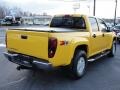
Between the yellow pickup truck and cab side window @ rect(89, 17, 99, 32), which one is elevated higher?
cab side window @ rect(89, 17, 99, 32)

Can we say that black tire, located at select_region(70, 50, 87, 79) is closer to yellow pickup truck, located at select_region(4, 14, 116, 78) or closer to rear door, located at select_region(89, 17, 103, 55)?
yellow pickup truck, located at select_region(4, 14, 116, 78)

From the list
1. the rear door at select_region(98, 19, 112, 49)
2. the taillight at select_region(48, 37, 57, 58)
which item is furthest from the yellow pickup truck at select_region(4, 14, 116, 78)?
the rear door at select_region(98, 19, 112, 49)

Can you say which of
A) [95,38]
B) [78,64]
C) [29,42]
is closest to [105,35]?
[95,38]

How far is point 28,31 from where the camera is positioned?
651 centimetres

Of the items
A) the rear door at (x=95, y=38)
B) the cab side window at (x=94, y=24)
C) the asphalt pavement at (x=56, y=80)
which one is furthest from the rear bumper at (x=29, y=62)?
the cab side window at (x=94, y=24)

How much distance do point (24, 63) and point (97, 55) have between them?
10.6 feet

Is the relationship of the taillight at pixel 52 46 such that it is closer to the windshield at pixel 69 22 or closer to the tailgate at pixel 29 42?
the tailgate at pixel 29 42

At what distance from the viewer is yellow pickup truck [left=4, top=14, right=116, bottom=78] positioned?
6.09m

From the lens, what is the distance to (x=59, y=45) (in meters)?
6.09

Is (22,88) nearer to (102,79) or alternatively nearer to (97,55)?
(102,79)

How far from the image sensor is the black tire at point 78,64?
688cm

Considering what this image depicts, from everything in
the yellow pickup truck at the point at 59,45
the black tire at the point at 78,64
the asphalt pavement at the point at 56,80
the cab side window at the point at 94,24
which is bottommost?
the asphalt pavement at the point at 56,80

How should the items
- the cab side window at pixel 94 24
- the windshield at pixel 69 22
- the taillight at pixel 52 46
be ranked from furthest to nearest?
the cab side window at pixel 94 24, the windshield at pixel 69 22, the taillight at pixel 52 46

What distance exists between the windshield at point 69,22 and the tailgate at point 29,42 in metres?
2.19
